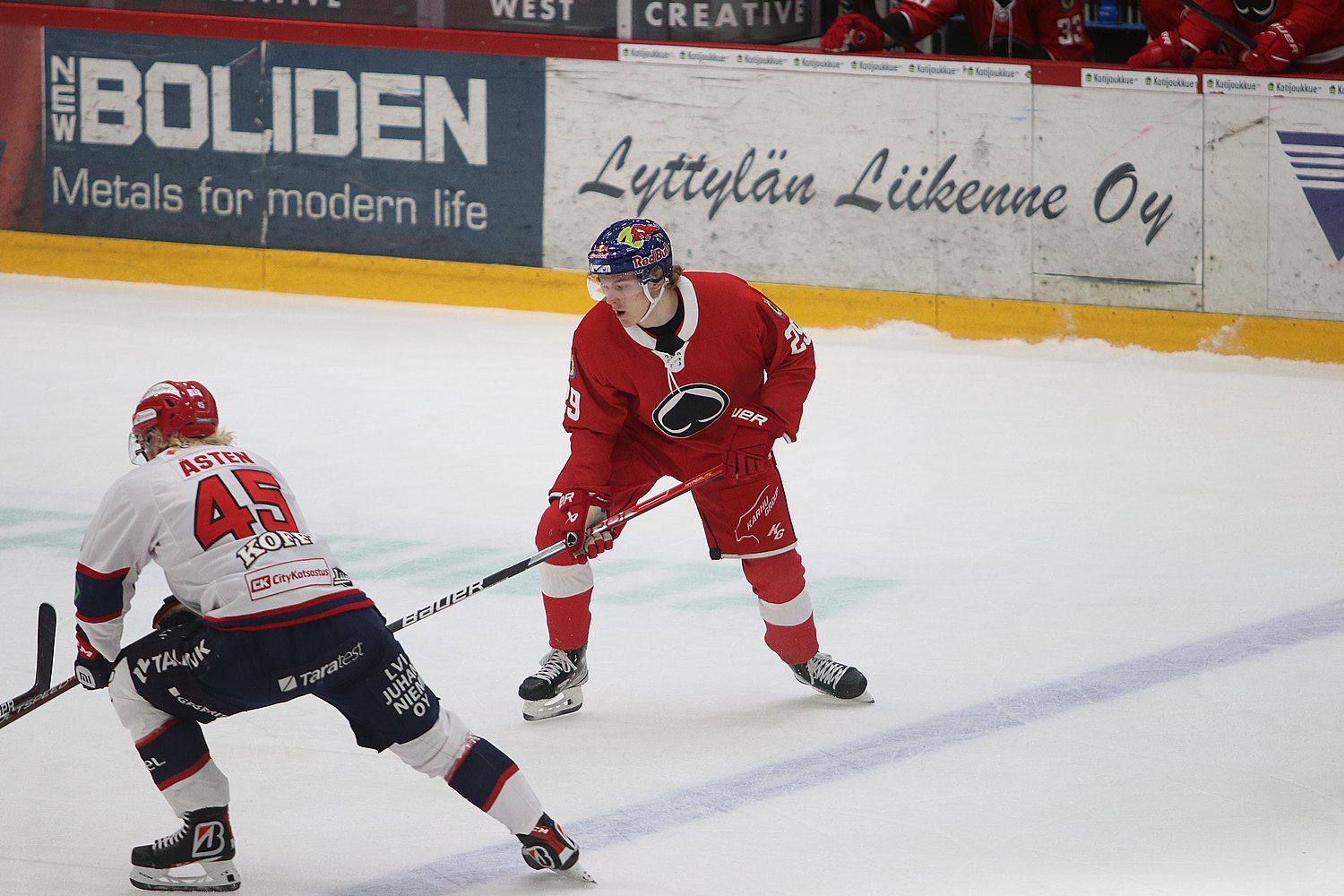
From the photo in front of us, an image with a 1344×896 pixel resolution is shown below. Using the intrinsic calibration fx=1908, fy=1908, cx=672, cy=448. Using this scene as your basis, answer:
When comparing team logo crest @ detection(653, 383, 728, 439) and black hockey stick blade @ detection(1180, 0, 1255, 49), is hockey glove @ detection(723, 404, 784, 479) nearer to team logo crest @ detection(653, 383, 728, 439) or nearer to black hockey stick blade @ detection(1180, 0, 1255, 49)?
team logo crest @ detection(653, 383, 728, 439)

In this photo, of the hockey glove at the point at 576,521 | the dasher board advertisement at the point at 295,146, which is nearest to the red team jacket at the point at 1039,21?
the dasher board advertisement at the point at 295,146

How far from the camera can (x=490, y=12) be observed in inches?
340

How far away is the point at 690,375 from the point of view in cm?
396

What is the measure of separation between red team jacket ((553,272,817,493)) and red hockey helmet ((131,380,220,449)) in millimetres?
977

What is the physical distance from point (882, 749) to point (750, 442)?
0.68 meters

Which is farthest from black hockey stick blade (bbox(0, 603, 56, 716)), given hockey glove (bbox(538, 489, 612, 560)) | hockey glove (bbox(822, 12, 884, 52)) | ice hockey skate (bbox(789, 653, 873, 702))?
hockey glove (bbox(822, 12, 884, 52))

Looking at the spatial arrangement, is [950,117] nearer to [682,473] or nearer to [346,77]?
[346,77]

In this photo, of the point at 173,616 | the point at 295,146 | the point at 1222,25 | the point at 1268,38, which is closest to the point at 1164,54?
the point at 1222,25

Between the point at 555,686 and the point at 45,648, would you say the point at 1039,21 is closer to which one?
the point at 555,686

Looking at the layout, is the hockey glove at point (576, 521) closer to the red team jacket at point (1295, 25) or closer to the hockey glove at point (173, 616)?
the hockey glove at point (173, 616)

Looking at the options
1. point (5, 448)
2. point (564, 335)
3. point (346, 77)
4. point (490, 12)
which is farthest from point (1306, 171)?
point (5, 448)

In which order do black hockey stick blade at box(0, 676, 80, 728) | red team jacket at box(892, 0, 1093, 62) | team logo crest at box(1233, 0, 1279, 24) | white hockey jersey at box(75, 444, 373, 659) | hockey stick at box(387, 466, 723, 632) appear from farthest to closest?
red team jacket at box(892, 0, 1093, 62) → team logo crest at box(1233, 0, 1279, 24) → hockey stick at box(387, 466, 723, 632) → black hockey stick blade at box(0, 676, 80, 728) → white hockey jersey at box(75, 444, 373, 659)

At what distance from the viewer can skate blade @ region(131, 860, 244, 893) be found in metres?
3.17

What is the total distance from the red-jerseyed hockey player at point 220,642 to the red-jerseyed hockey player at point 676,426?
869 mm
